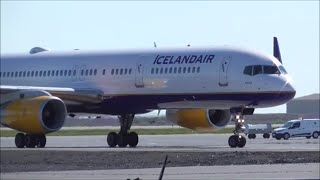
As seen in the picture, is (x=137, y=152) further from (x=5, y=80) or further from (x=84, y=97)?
(x=5, y=80)

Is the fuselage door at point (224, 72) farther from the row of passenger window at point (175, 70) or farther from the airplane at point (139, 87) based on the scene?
the row of passenger window at point (175, 70)

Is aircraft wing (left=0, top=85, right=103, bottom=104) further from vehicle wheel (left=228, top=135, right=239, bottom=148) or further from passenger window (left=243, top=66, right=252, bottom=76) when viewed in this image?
passenger window (left=243, top=66, right=252, bottom=76)

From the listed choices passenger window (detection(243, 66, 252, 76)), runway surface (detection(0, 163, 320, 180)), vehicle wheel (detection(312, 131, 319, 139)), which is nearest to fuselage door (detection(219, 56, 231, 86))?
passenger window (detection(243, 66, 252, 76))

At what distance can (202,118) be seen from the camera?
49938mm

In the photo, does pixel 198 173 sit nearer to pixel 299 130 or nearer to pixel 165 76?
pixel 165 76

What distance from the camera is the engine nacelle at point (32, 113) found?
4344 cm

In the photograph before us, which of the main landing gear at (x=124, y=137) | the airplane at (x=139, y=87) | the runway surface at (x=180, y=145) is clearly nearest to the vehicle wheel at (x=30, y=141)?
the airplane at (x=139, y=87)

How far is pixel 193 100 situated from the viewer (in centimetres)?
4716

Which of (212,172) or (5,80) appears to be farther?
(5,80)

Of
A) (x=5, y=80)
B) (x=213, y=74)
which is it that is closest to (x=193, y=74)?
(x=213, y=74)

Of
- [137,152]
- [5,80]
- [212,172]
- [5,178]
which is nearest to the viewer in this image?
[5,178]

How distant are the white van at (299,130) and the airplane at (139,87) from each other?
912 inches

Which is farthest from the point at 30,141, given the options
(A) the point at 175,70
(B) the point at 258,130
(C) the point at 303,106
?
(C) the point at 303,106

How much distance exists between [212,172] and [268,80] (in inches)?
696
